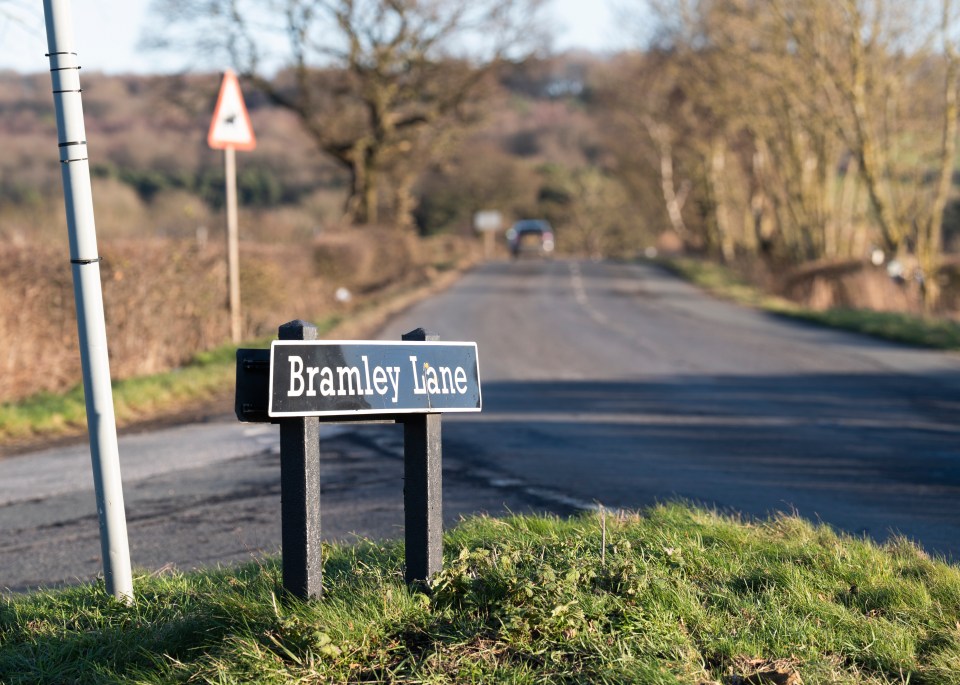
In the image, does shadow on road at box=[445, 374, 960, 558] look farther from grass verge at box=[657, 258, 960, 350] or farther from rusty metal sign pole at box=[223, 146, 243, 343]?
rusty metal sign pole at box=[223, 146, 243, 343]

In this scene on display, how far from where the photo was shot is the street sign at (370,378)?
3.73 meters

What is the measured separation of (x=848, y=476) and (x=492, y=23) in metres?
26.5

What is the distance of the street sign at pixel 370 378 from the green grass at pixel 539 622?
24.8 inches

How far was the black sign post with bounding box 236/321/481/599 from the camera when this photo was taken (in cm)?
377

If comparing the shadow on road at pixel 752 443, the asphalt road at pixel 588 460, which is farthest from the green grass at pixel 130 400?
the shadow on road at pixel 752 443

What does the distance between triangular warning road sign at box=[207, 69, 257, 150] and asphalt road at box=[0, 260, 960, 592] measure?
13.4ft

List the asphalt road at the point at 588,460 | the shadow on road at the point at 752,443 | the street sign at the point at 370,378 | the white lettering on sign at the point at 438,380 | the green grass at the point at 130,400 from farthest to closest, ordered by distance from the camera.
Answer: the green grass at the point at 130,400 < the shadow on road at the point at 752,443 < the asphalt road at the point at 588,460 < the white lettering on sign at the point at 438,380 < the street sign at the point at 370,378

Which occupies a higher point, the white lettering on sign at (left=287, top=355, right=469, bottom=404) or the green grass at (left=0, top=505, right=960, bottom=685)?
the white lettering on sign at (left=287, top=355, right=469, bottom=404)

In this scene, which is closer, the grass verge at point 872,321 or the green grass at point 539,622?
the green grass at point 539,622

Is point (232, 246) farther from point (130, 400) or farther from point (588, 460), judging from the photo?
point (588, 460)

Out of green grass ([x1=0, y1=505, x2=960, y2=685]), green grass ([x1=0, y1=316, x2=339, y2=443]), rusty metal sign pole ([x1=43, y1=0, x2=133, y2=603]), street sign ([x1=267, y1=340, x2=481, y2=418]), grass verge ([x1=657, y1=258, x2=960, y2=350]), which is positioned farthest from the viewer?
grass verge ([x1=657, y1=258, x2=960, y2=350])

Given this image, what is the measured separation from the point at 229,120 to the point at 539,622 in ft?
34.5

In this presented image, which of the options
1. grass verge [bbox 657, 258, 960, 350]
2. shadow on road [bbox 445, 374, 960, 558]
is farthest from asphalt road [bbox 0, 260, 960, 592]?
grass verge [bbox 657, 258, 960, 350]

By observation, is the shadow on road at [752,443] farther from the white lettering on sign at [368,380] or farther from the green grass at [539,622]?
the white lettering on sign at [368,380]
